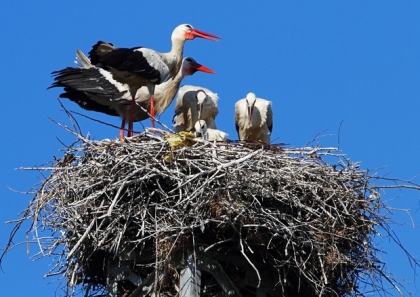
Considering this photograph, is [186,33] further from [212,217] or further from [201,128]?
[212,217]

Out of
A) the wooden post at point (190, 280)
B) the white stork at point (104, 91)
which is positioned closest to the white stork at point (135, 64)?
the white stork at point (104, 91)

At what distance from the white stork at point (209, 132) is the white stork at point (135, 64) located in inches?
26.6

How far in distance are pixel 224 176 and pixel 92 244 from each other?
53.3 inches

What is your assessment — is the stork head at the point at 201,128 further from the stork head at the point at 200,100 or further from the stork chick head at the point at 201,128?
the stork head at the point at 200,100

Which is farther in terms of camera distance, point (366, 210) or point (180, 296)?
point (366, 210)

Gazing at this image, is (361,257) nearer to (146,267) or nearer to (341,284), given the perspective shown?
(341,284)

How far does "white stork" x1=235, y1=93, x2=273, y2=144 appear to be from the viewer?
1545 centimetres

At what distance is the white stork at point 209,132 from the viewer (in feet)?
45.3

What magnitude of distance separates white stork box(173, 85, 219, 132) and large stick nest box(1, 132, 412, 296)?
3324 millimetres

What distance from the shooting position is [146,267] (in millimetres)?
11508

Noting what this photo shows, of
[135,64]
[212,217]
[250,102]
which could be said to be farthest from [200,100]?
[212,217]

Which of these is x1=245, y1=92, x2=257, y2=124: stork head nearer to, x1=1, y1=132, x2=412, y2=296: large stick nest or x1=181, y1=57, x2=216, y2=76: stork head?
x1=181, y1=57, x2=216, y2=76: stork head

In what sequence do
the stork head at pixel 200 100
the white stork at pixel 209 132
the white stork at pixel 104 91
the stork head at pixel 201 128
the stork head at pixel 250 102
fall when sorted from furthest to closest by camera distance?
the stork head at pixel 250 102 → the stork head at pixel 200 100 → the white stork at pixel 104 91 → the white stork at pixel 209 132 → the stork head at pixel 201 128

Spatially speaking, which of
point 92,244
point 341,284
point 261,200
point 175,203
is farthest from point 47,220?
point 341,284
